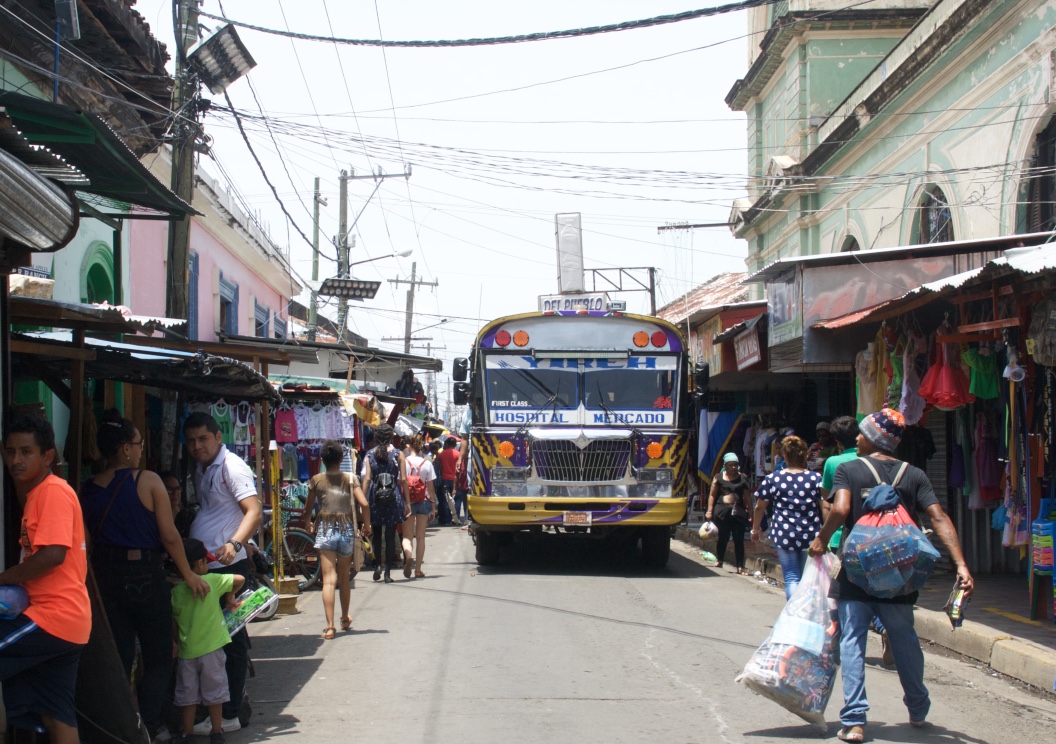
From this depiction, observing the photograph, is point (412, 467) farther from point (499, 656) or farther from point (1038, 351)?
point (1038, 351)

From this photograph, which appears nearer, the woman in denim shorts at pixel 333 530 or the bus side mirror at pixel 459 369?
the woman in denim shorts at pixel 333 530

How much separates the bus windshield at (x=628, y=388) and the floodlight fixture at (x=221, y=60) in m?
5.62

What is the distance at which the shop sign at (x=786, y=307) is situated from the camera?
40.4ft

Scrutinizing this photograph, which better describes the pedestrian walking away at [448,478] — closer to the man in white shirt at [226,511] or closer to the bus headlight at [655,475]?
the bus headlight at [655,475]

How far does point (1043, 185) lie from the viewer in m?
14.8

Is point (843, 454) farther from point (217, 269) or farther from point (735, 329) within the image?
point (217, 269)

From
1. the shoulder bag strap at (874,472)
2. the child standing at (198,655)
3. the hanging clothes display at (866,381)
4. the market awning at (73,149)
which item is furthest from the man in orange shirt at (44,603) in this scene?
the hanging clothes display at (866,381)

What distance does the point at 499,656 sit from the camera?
26.2 feet

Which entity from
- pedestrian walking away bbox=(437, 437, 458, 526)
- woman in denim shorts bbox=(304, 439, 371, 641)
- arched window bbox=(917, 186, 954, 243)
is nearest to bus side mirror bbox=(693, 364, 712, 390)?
woman in denim shorts bbox=(304, 439, 371, 641)

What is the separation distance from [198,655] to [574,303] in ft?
30.1

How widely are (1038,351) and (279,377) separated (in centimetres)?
1089

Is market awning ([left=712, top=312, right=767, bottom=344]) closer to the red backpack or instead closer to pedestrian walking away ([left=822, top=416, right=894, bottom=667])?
the red backpack

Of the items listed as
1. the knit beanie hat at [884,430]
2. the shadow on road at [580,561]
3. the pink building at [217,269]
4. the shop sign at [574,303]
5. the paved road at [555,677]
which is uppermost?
the pink building at [217,269]

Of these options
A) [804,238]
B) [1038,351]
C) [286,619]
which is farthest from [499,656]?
[804,238]
